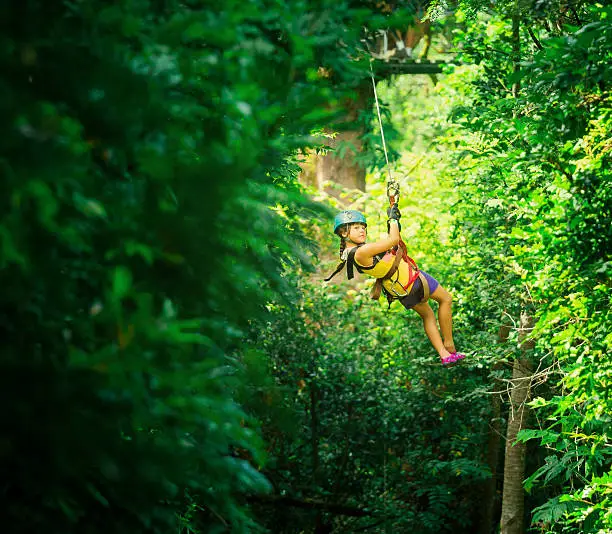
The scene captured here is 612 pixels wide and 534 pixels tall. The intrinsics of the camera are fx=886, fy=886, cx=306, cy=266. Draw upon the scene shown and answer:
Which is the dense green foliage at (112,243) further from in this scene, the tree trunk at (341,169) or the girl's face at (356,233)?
the tree trunk at (341,169)

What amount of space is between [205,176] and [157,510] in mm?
1157

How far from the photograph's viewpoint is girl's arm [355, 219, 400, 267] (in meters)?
6.89

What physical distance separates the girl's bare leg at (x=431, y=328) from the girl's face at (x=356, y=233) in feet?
3.23

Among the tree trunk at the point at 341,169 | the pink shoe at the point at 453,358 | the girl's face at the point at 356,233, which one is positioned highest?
the tree trunk at the point at 341,169

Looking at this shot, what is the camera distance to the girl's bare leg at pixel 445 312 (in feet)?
25.1

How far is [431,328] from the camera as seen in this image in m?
7.89

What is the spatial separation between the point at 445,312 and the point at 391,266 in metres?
0.87

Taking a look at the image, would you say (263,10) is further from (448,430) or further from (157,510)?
(448,430)

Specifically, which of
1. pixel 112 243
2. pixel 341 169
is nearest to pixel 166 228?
pixel 112 243

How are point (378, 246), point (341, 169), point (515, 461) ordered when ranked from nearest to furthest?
point (378, 246) → point (515, 461) → point (341, 169)

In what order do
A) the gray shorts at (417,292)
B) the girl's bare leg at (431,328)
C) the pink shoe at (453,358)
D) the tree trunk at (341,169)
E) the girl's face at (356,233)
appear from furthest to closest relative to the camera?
the tree trunk at (341,169)
the girl's bare leg at (431,328)
the pink shoe at (453,358)
the gray shorts at (417,292)
the girl's face at (356,233)

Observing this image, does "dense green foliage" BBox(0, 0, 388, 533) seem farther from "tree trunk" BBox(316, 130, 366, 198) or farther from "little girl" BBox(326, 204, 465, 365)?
Result: "tree trunk" BBox(316, 130, 366, 198)

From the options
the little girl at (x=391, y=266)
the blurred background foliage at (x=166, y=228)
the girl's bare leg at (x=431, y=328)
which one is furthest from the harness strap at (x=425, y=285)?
the blurred background foliage at (x=166, y=228)

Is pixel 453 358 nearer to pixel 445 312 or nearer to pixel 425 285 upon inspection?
pixel 445 312
